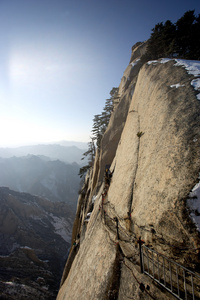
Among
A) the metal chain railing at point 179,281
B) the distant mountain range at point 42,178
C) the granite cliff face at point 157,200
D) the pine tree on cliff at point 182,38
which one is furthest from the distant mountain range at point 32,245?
the distant mountain range at point 42,178

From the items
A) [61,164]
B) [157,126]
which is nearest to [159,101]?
[157,126]

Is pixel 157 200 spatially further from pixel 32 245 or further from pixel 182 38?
pixel 32 245

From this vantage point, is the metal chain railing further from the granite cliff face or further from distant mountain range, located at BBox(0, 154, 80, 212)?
distant mountain range, located at BBox(0, 154, 80, 212)

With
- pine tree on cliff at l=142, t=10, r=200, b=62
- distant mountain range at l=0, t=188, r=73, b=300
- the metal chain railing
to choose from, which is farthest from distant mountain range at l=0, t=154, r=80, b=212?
the metal chain railing

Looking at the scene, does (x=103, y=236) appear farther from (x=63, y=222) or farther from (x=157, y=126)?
(x=63, y=222)

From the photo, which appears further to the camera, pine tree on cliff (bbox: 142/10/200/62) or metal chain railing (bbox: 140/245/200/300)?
pine tree on cliff (bbox: 142/10/200/62)

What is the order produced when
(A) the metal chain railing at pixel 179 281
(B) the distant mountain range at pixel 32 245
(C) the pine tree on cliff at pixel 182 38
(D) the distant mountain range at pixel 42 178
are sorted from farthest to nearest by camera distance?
(D) the distant mountain range at pixel 42 178, (B) the distant mountain range at pixel 32 245, (C) the pine tree on cliff at pixel 182 38, (A) the metal chain railing at pixel 179 281

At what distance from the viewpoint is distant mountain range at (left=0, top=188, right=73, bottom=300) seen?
25.0 metres

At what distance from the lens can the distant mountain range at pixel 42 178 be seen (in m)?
115

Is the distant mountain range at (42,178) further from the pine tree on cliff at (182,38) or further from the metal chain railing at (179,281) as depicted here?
the metal chain railing at (179,281)

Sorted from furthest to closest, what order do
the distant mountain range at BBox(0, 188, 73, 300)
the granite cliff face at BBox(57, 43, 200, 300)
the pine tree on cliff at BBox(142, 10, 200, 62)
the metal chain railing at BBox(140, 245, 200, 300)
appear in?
the distant mountain range at BBox(0, 188, 73, 300)
the pine tree on cliff at BBox(142, 10, 200, 62)
the granite cliff face at BBox(57, 43, 200, 300)
the metal chain railing at BBox(140, 245, 200, 300)

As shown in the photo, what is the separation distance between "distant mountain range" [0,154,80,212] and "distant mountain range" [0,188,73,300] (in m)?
43.1

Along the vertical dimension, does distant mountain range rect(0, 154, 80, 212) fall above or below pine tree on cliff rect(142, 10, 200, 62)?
below

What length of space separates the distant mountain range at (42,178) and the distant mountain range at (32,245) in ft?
141
